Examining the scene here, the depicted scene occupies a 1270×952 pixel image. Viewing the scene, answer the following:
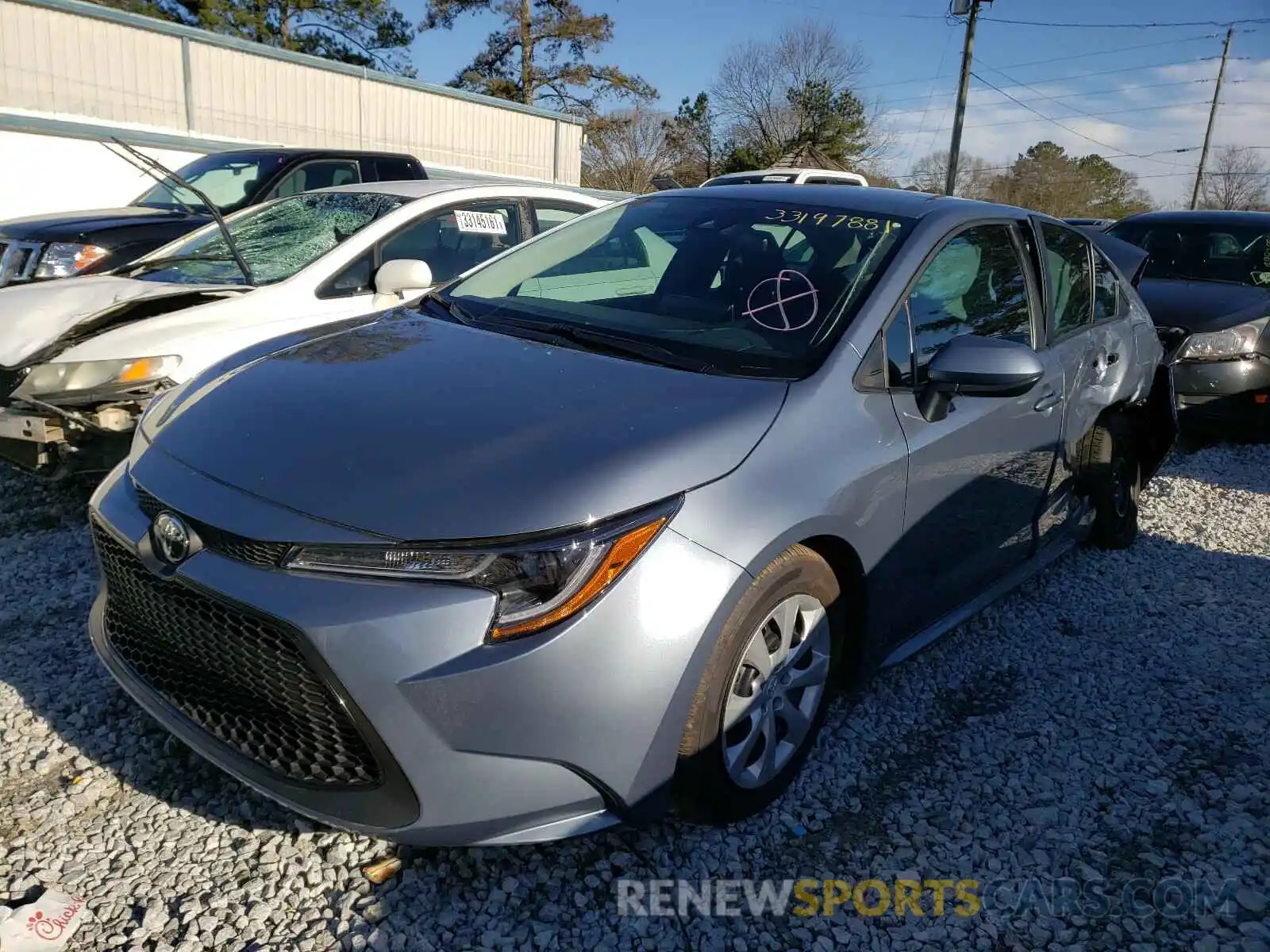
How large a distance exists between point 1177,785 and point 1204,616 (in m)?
1.48

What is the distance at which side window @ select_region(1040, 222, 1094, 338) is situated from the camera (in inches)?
146

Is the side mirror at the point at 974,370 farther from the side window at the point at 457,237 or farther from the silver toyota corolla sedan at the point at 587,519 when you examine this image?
the side window at the point at 457,237

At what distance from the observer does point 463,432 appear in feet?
7.28

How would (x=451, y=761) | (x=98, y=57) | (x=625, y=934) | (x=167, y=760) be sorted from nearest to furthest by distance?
(x=451, y=761)
(x=625, y=934)
(x=167, y=760)
(x=98, y=57)

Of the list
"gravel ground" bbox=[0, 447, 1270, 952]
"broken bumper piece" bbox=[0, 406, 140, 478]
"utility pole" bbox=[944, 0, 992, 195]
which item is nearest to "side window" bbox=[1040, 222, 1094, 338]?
"gravel ground" bbox=[0, 447, 1270, 952]

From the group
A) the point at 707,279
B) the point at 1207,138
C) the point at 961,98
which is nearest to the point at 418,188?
the point at 707,279

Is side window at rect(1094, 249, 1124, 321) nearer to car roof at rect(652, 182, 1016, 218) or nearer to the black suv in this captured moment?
car roof at rect(652, 182, 1016, 218)

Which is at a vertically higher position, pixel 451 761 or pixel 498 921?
pixel 451 761

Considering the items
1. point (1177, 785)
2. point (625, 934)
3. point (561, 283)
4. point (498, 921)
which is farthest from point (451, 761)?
point (1177, 785)

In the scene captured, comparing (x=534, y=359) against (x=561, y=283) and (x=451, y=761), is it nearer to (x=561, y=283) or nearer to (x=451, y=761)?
(x=561, y=283)

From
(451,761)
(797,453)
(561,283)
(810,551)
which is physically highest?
(561,283)

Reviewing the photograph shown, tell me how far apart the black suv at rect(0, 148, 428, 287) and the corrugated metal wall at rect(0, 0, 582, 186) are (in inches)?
327

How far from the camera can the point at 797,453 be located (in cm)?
236

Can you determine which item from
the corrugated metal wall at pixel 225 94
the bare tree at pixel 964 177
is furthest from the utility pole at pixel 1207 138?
the corrugated metal wall at pixel 225 94
